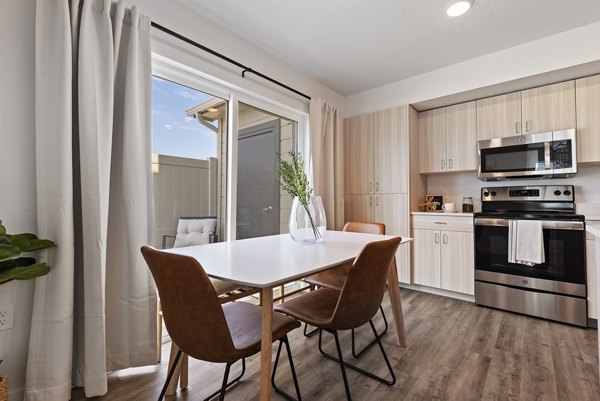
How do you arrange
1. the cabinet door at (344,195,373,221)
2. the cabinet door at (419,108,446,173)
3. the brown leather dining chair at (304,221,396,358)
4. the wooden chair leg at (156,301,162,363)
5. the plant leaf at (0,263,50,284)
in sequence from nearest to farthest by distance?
the plant leaf at (0,263,50,284) < the wooden chair leg at (156,301,162,363) < the brown leather dining chair at (304,221,396,358) < the cabinet door at (419,108,446,173) < the cabinet door at (344,195,373,221)

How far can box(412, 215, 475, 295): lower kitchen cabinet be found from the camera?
2.92m

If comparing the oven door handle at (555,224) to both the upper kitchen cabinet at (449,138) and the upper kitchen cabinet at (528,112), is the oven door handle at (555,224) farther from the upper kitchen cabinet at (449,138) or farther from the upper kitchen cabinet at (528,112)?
the upper kitchen cabinet at (528,112)

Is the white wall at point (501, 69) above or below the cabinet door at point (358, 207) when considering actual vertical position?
above

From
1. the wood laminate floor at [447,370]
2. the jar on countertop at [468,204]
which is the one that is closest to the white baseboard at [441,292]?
the wood laminate floor at [447,370]

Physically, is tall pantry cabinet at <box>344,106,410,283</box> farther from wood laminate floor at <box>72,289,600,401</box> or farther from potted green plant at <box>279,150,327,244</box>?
potted green plant at <box>279,150,327,244</box>

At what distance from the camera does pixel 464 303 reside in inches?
115

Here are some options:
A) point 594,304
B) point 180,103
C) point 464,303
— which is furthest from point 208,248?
point 594,304

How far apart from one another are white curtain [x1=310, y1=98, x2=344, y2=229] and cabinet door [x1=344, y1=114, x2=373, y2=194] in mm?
192

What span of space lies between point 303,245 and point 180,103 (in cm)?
164

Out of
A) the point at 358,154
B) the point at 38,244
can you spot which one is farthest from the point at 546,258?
the point at 38,244

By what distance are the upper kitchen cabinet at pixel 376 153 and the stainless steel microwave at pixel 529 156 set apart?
32.6 inches

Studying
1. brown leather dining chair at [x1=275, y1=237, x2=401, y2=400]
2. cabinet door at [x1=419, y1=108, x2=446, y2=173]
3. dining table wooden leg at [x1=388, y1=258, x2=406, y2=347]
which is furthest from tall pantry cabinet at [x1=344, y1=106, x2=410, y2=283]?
brown leather dining chair at [x1=275, y1=237, x2=401, y2=400]

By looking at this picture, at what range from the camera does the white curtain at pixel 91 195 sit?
145 centimetres

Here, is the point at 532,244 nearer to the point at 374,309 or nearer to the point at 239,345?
the point at 374,309
